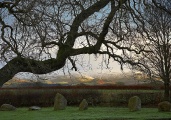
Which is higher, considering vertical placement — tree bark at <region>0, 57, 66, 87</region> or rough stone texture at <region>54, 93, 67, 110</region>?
tree bark at <region>0, 57, 66, 87</region>

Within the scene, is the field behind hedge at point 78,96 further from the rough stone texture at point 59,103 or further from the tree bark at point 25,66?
the tree bark at point 25,66

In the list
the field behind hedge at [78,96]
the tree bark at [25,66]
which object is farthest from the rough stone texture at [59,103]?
the tree bark at [25,66]

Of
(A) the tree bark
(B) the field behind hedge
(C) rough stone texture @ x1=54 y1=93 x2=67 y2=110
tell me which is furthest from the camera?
(B) the field behind hedge

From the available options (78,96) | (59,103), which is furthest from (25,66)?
(78,96)

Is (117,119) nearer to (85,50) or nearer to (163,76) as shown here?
(85,50)

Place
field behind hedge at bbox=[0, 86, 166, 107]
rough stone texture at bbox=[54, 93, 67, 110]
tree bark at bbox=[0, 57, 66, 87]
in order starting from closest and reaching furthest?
Result: 1. tree bark at bbox=[0, 57, 66, 87]
2. rough stone texture at bbox=[54, 93, 67, 110]
3. field behind hedge at bbox=[0, 86, 166, 107]

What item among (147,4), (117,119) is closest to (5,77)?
(147,4)

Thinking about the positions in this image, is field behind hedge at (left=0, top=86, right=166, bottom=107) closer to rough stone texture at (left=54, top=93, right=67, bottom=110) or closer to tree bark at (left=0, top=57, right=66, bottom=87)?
rough stone texture at (left=54, top=93, right=67, bottom=110)

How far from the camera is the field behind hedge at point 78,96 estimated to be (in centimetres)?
3119

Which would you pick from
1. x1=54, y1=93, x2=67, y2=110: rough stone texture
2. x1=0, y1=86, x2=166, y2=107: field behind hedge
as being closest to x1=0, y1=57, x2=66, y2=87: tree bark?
x1=54, y1=93, x2=67, y2=110: rough stone texture

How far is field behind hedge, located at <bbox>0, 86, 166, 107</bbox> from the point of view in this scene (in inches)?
1228

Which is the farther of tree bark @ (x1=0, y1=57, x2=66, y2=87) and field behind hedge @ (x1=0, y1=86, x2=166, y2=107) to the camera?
field behind hedge @ (x1=0, y1=86, x2=166, y2=107)

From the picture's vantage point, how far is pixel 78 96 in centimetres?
3228

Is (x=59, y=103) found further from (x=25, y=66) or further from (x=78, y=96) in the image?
(x=25, y=66)
